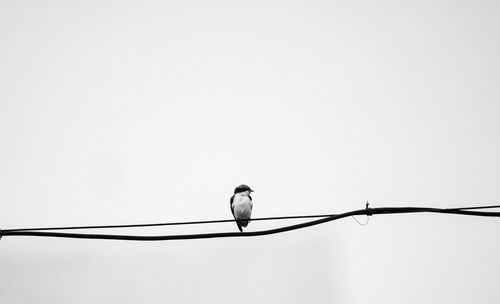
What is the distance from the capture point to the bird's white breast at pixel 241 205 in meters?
7.31

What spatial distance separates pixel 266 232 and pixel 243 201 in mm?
4273

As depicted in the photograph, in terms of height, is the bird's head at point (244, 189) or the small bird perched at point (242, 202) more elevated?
the bird's head at point (244, 189)

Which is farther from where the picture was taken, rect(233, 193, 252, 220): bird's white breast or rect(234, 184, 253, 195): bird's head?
rect(234, 184, 253, 195): bird's head

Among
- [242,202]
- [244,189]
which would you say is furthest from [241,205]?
[244,189]

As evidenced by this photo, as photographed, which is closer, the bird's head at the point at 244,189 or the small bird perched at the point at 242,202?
the small bird perched at the point at 242,202

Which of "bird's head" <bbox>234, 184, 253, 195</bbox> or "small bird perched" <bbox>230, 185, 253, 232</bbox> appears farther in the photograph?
"bird's head" <bbox>234, 184, 253, 195</bbox>

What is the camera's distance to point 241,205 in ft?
24.0

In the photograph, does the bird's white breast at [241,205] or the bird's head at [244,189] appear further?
the bird's head at [244,189]

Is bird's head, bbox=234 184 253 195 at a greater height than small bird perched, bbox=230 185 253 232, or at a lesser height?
greater

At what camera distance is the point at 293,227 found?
10.1 ft

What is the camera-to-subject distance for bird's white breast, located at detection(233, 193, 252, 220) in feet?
24.0

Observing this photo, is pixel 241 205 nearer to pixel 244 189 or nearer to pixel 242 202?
pixel 242 202

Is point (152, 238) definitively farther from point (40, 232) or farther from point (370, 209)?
point (370, 209)

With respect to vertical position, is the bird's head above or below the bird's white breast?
above
